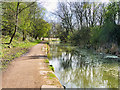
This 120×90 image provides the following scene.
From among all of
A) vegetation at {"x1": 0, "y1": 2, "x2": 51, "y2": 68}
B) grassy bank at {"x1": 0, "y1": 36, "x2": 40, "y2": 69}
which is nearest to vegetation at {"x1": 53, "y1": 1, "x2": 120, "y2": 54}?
vegetation at {"x1": 0, "y1": 2, "x2": 51, "y2": 68}

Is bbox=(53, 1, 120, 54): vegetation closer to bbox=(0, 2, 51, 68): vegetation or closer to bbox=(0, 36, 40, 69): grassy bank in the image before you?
bbox=(0, 2, 51, 68): vegetation

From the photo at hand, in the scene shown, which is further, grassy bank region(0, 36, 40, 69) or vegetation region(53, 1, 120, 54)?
vegetation region(53, 1, 120, 54)

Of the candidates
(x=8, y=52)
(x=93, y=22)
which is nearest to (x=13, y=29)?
(x=8, y=52)

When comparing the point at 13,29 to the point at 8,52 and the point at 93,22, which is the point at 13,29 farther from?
the point at 93,22

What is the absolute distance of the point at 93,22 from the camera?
28.8 m

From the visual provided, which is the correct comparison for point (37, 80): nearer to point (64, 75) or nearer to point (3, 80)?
point (3, 80)

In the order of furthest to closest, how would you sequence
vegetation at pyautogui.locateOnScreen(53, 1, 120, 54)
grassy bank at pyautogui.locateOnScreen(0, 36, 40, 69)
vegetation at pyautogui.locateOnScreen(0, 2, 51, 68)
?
vegetation at pyautogui.locateOnScreen(53, 1, 120, 54)
vegetation at pyautogui.locateOnScreen(0, 2, 51, 68)
grassy bank at pyautogui.locateOnScreen(0, 36, 40, 69)

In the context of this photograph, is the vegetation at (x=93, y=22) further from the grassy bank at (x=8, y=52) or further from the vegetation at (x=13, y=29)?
the grassy bank at (x=8, y=52)

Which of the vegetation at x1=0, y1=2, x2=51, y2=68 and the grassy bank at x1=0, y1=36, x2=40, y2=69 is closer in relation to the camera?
the grassy bank at x1=0, y1=36, x2=40, y2=69

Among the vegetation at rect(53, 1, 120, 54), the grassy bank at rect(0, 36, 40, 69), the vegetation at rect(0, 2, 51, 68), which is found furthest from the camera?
the vegetation at rect(53, 1, 120, 54)

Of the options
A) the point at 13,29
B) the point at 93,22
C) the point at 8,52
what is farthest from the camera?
the point at 93,22

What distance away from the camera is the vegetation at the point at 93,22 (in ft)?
44.6

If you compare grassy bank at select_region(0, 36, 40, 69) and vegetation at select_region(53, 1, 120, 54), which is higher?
vegetation at select_region(53, 1, 120, 54)

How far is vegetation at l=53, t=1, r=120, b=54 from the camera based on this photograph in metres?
13.6
